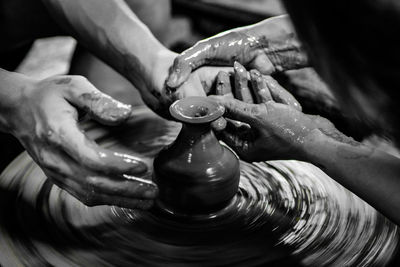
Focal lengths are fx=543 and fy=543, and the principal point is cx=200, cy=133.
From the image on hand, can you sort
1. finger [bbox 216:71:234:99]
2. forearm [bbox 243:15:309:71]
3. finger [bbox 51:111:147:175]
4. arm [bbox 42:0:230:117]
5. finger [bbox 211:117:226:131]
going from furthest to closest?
forearm [bbox 243:15:309:71], arm [bbox 42:0:230:117], finger [bbox 216:71:234:99], finger [bbox 211:117:226:131], finger [bbox 51:111:147:175]

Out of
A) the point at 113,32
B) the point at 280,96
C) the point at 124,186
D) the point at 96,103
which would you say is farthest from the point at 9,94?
the point at 280,96

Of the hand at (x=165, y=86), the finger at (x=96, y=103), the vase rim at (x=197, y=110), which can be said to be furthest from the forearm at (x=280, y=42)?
the finger at (x=96, y=103)

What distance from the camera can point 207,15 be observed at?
2945 millimetres

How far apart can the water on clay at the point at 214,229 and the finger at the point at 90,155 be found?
189mm

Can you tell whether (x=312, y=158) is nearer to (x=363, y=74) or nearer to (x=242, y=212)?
(x=242, y=212)

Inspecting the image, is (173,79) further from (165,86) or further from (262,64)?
(262,64)

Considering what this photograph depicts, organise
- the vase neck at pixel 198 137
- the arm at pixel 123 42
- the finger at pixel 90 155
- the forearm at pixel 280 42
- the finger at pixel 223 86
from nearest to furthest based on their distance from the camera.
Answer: the finger at pixel 90 155
the vase neck at pixel 198 137
the finger at pixel 223 86
the arm at pixel 123 42
the forearm at pixel 280 42

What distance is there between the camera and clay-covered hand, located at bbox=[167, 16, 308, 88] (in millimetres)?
1671

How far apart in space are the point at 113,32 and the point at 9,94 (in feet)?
1.74

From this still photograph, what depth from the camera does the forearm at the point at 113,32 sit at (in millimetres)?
1835

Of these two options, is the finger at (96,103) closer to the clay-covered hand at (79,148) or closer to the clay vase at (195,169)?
the clay-covered hand at (79,148)

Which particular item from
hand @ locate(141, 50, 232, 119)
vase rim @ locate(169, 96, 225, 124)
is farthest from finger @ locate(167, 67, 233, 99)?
vase rim @ locate(169, 96, 225, 124)

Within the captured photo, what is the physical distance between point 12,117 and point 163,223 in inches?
19.2

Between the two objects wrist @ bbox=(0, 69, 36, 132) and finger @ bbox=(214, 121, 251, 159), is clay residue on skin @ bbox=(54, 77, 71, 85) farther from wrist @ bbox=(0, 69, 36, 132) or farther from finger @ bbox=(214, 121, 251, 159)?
finger @ bbox=(214, 121, 251, 159)
